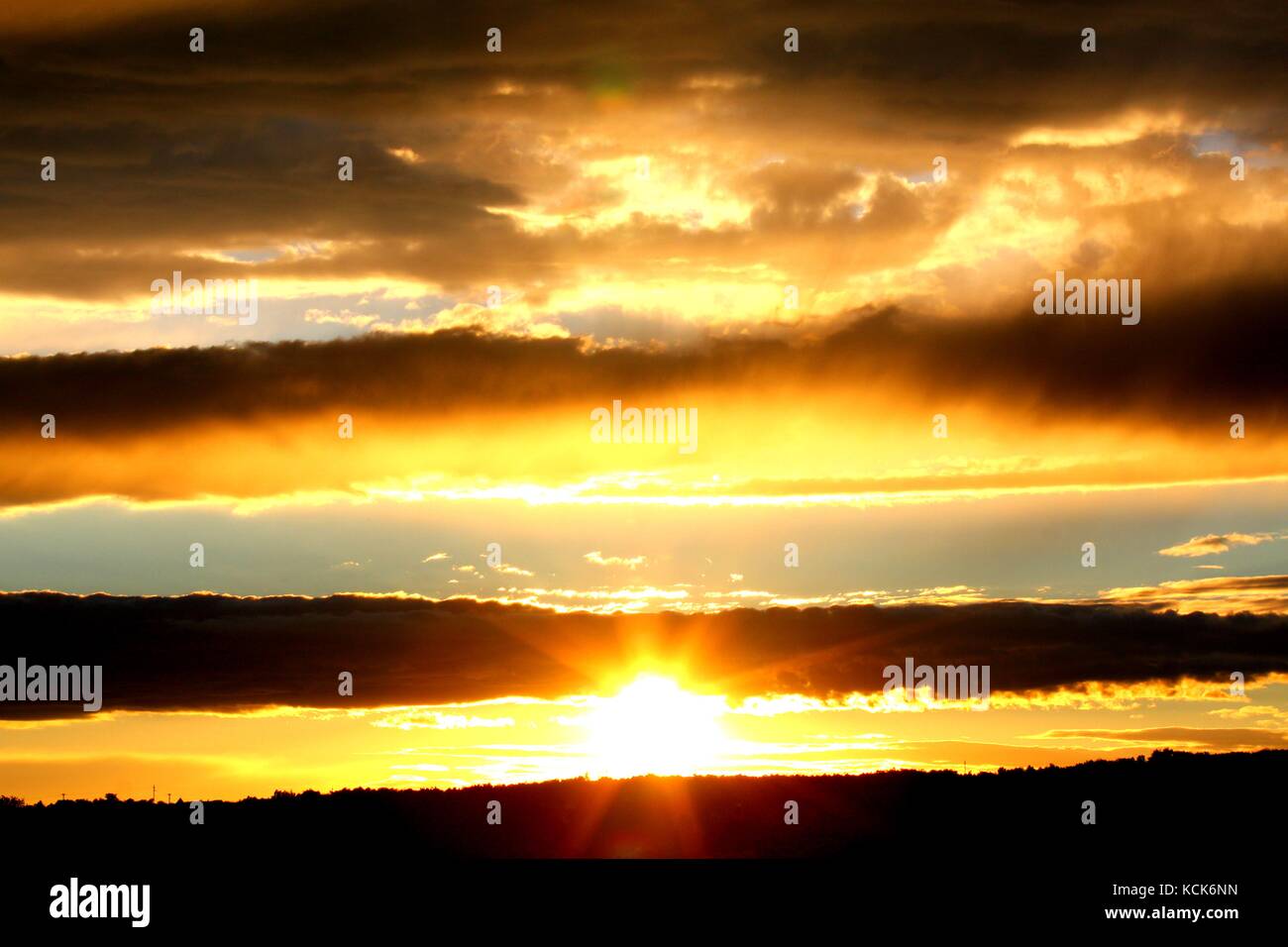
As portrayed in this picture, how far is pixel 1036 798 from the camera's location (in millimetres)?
194625
